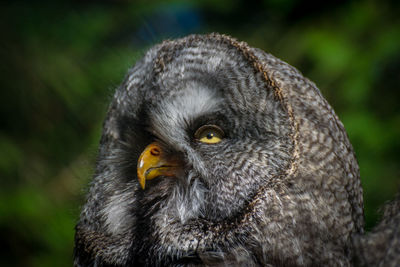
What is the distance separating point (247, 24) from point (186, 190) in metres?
1.90

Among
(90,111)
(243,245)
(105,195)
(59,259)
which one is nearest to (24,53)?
(90,111)

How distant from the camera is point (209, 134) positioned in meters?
1.38

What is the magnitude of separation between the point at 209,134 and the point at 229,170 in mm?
119

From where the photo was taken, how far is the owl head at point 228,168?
131cm

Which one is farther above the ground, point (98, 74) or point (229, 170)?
point (98, 74)

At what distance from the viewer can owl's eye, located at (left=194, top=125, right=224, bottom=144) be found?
54.1 inches

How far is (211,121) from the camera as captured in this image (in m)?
1.38

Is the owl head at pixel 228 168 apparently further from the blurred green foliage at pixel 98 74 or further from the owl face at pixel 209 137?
the blurred green foliage at pixel 98 74

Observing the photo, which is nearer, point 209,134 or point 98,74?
point 209,134

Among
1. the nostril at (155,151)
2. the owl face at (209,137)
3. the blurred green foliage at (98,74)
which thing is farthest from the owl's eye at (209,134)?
the blurred green foliage at (98,74)

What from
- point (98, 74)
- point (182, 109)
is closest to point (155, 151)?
point (182, 109)

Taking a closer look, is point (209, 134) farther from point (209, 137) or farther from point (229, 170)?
point (229, 170)

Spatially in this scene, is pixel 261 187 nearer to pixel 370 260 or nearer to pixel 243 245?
pixel 243 245

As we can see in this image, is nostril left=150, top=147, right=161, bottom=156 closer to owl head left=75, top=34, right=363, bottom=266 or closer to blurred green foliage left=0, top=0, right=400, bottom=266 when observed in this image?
owl head left=75, top=34, right=363, bottom=266
